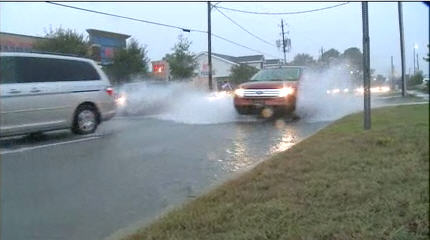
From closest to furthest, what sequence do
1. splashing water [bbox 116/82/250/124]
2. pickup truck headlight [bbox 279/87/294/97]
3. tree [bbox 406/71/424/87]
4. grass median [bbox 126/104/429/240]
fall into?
grass median [bbox 126/104/429/240] → tree [bbox 406/71/424/87] → pickup truck headlight [bbox 279/87/294/97] → splashing water [bbox 116/82/250/124]

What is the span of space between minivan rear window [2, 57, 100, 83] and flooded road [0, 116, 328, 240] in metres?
1.15

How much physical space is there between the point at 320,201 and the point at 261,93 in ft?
29.0

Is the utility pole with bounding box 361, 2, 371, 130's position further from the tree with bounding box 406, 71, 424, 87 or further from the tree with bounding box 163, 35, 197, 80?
the tree with bounding box 163, 35, 197, 80

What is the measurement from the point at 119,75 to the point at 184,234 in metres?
31.0

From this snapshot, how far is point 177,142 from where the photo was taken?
9.69m

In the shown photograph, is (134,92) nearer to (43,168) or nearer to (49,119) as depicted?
(49,119)

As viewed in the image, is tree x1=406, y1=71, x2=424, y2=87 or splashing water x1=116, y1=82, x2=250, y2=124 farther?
splashing water x1=116, y1=82, x2=250, y2=124

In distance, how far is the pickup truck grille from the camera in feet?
43.8

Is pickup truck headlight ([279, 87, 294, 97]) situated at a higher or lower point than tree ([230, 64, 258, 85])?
lower

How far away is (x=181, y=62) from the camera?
4419 centimetres

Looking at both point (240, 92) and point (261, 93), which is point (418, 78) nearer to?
point (261, 93)

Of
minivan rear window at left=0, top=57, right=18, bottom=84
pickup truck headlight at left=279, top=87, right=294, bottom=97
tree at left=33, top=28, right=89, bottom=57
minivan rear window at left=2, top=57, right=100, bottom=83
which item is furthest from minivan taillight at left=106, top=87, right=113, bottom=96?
tree at left=33, top=28, right=89, bottom=57

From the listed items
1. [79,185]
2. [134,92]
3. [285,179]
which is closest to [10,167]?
[79,185]

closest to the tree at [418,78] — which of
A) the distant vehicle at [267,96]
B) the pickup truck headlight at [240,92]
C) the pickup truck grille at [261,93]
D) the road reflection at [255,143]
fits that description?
the road reflection at [255,143]
